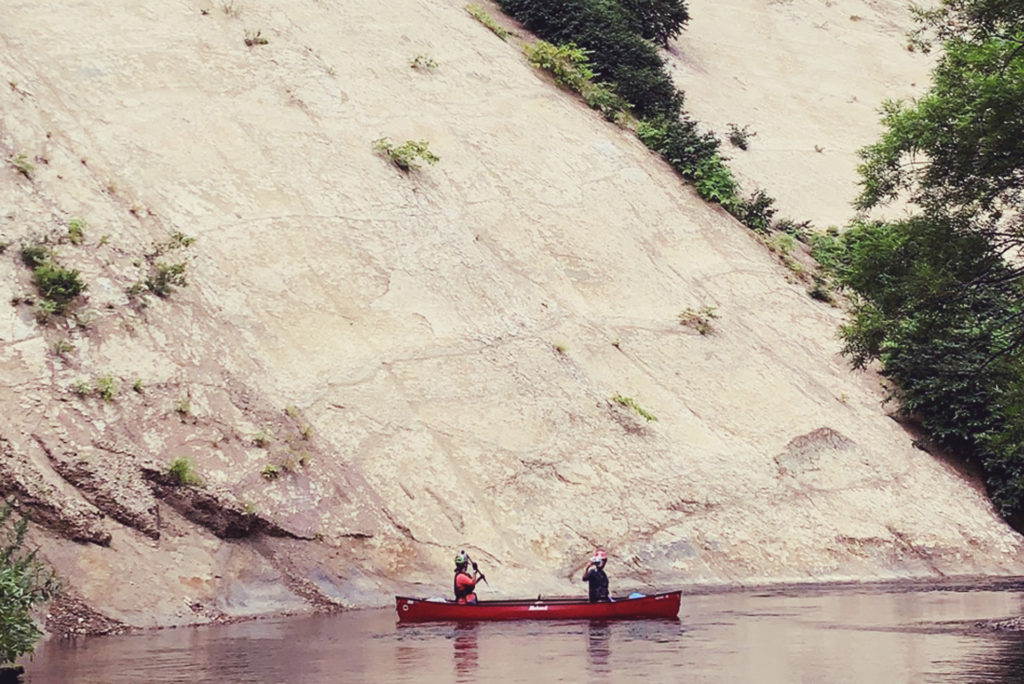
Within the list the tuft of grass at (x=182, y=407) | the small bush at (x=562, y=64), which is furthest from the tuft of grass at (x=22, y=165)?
the small bush at (x=562, y=64)

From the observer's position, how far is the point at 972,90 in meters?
25.7

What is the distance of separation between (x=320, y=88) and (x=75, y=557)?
21280mm

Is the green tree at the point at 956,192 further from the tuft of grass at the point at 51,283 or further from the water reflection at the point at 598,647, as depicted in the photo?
the tuft of grass at the point at 51,283

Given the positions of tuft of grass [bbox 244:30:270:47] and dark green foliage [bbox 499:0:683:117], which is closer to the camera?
tuft of grass [bbox 244:30:270:47]

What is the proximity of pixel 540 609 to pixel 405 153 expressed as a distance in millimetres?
19181

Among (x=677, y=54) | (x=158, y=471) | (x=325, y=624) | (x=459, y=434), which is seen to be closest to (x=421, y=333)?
(x=459, y=434)

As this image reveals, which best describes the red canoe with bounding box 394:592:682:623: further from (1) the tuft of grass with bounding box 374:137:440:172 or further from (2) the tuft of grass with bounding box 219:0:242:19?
(2) the tuft of grass with bounding box 219:0:242:19

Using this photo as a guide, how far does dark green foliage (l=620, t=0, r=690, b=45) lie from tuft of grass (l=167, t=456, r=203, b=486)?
3473 cm

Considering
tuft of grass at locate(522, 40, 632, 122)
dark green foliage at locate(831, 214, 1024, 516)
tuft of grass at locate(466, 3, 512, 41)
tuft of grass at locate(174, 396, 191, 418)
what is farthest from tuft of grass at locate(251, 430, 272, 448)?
tuft of grass at locate(466, 3, 512, 41)

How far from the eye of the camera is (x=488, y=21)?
5191 centimetres

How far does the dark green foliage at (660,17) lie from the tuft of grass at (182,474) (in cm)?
3473

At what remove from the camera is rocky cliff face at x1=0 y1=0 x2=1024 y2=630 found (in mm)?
29750

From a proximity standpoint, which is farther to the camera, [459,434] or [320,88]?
[320,88]

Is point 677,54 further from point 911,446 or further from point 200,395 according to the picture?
point 200,395
